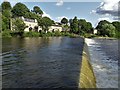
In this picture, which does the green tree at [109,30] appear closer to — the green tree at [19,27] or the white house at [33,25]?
the white house at [33,25]

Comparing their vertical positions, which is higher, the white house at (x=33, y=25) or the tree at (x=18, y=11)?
the tree at (x=18, y=11)

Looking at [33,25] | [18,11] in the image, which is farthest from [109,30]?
[18,11]

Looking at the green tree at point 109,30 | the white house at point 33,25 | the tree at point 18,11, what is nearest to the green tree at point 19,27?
the white house at point 33,25

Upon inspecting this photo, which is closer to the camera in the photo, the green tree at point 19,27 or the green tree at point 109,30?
the green tree at point 19,27

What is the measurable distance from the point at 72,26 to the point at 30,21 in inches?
1632

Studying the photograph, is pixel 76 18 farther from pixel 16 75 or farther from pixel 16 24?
pixel 16 75

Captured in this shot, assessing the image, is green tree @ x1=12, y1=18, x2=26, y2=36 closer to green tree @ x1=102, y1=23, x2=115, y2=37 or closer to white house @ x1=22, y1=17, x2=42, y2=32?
white house @ x1=22, y1=17, x2=42, y2=32

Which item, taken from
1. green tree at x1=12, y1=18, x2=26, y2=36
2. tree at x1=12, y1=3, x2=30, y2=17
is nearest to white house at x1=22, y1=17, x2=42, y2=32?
tree at x1=12, y1=3, x2=30, y2=17

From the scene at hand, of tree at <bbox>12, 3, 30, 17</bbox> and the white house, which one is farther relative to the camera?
tree at <bbox>12, 3, 30, 17</bbox>

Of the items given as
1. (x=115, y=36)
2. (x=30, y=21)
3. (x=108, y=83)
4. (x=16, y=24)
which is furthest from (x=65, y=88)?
(x=115, y=36)

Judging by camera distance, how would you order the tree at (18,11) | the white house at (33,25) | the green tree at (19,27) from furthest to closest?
the tree at (18,11) < the white house at (33,25) < the green tree at (19,27)

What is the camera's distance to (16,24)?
416ft

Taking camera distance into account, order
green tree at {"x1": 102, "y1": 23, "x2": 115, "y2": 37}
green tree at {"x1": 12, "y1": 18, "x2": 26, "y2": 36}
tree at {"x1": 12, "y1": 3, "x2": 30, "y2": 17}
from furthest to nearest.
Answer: green tree at {"x1": 102, "y1": 23, "x2": 115, "y2": 37} < tree at {"x1": 12, "y1": 3, "x2": 30, "y2": 17} < green tree at {"x1": 12, "y1": 18, "x2": 26, "y2": 36}

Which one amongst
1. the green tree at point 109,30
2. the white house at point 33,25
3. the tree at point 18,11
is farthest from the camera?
the green tree at point 109,30
